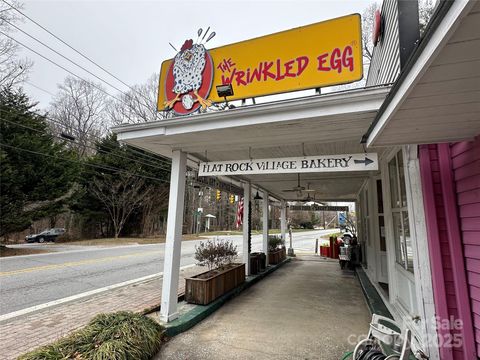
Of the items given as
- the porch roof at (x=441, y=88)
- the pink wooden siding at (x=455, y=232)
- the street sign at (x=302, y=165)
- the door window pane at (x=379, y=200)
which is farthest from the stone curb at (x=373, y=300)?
the porch roof at (x=441, y=88)

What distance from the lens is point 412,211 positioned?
2.84m

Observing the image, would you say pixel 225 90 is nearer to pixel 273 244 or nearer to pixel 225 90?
pixel 225 90

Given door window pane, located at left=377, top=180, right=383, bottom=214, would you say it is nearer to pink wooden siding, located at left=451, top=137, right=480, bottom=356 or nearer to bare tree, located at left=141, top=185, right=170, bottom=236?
pink wooden siding, located at left=451, top=137, right=480, bottom=356

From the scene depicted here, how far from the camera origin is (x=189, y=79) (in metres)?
5.07

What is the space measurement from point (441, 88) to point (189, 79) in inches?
170

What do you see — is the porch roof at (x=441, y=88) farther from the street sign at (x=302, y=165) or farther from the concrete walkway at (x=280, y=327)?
the concrete walkway at (x=280, y=327)

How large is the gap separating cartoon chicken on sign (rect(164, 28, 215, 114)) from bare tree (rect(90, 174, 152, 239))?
58.0 feet

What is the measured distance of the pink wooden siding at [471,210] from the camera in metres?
2.17

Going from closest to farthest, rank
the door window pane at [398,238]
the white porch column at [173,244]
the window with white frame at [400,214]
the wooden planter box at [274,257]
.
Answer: the window with white frame at [400,214], the door window pane at [398,238], the white porch column at [173,244], the wooden planter box at [274,257]

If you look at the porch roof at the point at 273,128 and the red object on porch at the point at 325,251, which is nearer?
the porch roof at the point at 273,128

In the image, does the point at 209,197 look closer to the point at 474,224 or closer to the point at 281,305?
the point at 281,305

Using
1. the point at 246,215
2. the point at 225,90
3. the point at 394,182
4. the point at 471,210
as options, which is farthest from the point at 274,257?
the point at 471,210

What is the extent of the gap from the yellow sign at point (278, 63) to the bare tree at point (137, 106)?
16.1 metres

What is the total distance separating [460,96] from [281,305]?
4.83 meters
